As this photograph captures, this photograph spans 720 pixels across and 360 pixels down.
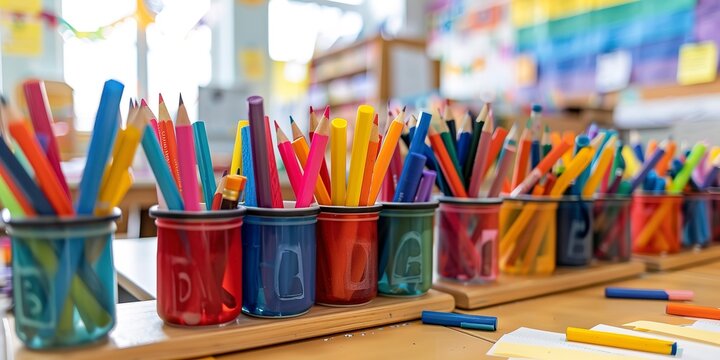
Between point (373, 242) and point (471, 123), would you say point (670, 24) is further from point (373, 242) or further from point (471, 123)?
point (373, 242)

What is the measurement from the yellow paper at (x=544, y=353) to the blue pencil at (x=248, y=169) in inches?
9.3

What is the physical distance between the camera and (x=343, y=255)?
19.7 inches

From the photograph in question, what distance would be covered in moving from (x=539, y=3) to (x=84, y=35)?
8.35 feet

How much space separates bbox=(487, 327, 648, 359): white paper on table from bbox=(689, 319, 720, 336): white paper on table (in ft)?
0.38

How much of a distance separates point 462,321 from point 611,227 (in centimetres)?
36

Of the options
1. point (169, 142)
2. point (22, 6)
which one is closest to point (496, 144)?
point (169, 142)

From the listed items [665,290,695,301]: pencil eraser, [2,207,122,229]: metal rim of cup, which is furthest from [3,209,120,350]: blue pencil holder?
[665,290,695,301]: pencil eraser

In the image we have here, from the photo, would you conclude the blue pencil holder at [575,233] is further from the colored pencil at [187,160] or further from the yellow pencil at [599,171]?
the colored pencil at [187,160]

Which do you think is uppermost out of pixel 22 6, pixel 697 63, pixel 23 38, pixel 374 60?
pixel 22 6

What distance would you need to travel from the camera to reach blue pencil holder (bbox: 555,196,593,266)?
2.27 ft

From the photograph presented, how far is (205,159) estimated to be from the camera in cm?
48

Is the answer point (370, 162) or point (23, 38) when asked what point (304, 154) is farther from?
point (23, 38)

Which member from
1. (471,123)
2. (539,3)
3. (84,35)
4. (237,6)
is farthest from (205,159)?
(237,6)

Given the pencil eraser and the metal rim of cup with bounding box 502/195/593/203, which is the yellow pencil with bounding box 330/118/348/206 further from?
the pencil eraser
